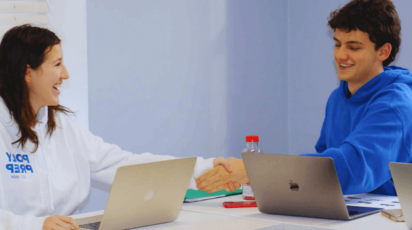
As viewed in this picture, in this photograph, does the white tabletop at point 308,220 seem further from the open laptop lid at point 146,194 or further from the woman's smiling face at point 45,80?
the woman's smiling face at point 45,80

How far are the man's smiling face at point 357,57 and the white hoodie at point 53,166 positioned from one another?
664 mm

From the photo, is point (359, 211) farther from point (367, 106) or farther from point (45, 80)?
point (45, 80)

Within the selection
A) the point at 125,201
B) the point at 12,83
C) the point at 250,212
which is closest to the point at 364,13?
the point at 250,212

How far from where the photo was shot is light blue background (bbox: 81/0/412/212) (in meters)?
2.56

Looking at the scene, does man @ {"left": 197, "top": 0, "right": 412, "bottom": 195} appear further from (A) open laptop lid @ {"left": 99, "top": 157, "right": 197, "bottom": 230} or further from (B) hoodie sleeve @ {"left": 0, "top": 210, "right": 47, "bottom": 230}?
(B) hoodie sleeve @ {"left": 0, "top": 210, "right": 47, "bottom": 230}

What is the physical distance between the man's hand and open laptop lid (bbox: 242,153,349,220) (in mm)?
555

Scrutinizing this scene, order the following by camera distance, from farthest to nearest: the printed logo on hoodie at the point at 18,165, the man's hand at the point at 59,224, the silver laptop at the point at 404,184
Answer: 1. the printed logo on hoodie at the point at 18,165
2. the man's hand at the point at 59,224
3. the silver laptop at the point at 404,184

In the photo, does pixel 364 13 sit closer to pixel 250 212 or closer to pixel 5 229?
pixel 250 212

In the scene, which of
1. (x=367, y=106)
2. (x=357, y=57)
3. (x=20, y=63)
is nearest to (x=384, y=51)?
(x=357, y=57)

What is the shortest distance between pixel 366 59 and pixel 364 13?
18 centimetres

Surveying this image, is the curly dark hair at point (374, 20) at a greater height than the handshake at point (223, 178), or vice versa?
the curly dark hair at point (374, 20)

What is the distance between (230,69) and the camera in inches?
126

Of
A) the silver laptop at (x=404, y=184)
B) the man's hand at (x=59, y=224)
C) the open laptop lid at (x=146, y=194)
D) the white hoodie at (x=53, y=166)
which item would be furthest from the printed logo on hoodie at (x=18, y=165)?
the silver laptop at (x=404, y=184)

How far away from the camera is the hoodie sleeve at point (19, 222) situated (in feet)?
4.41
